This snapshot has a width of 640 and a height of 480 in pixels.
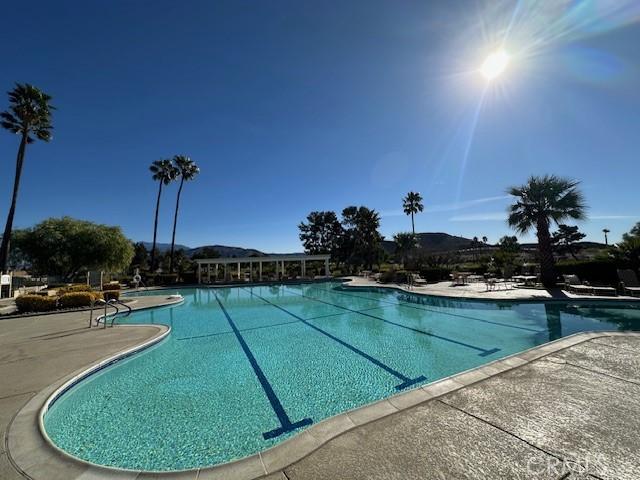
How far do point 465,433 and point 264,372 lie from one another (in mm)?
3966

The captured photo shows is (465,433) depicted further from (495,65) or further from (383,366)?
(495,65)

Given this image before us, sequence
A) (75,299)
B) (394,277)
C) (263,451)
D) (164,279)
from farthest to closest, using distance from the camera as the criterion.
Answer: (164,279)
(394,277)
(75,299)
(263,451)

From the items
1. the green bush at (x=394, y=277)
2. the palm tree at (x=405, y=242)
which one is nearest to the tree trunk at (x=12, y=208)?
the green bush at (x=394, y=277)

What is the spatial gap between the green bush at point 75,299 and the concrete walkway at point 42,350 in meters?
1.58

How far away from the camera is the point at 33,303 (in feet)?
34.7

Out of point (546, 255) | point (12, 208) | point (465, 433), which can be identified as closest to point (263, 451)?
point (465, 433)

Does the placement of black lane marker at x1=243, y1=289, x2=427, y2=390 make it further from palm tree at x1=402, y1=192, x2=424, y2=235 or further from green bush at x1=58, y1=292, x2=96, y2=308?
palm tree at x1=402, y1=192, x2=424, y2=235

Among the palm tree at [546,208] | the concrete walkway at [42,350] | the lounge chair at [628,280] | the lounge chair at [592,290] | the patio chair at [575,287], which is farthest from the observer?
the palm tree at [546,208]

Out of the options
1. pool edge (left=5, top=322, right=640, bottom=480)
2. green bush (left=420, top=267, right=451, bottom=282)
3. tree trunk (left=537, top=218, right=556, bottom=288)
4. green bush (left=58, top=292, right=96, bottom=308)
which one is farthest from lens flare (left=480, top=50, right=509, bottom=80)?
green bush (left=58, top=292, right=96, bottom=308)

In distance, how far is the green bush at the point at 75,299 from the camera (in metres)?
11.2

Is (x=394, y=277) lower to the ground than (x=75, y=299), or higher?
higher

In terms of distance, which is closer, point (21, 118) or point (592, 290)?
point (592, 290)

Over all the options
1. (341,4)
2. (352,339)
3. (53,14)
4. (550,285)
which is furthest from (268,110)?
(550,285)

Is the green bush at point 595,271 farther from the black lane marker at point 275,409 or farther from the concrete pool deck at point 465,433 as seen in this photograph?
→ the black lane marker at point 275,409
